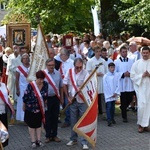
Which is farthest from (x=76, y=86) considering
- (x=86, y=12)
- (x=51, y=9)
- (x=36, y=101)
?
(x=86, y=12)

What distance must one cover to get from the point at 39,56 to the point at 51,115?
5.10 feet

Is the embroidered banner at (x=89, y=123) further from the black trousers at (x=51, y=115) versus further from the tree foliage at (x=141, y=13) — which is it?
the tree foliage at (x=141, y=13)

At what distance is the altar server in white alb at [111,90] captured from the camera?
10758mm

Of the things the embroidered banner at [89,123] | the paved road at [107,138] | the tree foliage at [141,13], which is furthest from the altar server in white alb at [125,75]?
the tree foliage at [141,13]

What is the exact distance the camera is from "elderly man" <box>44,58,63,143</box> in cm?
900

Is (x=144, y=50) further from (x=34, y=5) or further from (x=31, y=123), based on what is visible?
(x=34, y=5)

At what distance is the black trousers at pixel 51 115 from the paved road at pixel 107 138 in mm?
293

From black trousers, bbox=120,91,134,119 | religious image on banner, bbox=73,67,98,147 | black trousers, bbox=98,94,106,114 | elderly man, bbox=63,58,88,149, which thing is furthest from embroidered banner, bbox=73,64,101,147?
black trousers, bbox=98,94,106,114

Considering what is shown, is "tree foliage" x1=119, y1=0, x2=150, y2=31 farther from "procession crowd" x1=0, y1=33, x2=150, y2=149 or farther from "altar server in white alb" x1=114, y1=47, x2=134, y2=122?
"altar server in white alb" x1=114, y1=47, x2=134, y2=122

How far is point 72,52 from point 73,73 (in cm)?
468

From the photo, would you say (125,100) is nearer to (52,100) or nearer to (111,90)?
(111,90)

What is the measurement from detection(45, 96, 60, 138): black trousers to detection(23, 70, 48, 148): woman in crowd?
1.21ft

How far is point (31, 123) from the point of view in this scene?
28.2 ft

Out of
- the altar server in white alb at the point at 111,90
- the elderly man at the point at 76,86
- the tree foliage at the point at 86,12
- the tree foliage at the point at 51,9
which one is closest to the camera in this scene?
the elderly man at the point at 76,86
